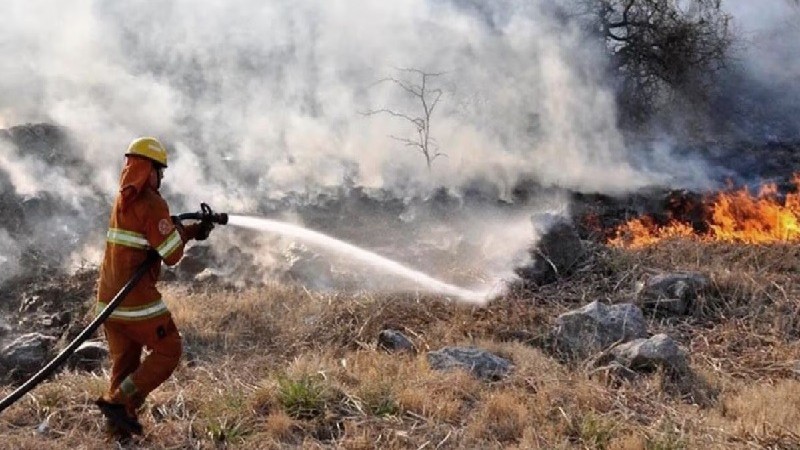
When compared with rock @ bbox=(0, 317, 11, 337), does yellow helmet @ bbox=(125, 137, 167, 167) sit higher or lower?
higher

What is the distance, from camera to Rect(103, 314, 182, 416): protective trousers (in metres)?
3.90

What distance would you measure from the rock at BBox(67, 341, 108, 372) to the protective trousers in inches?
75.6

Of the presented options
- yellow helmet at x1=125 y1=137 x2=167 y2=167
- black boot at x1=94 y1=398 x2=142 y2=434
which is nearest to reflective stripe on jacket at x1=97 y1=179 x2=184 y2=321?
yellow helmet at x1=125 y1=137 x2=167 y2=167

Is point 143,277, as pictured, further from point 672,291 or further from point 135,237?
point 672,291

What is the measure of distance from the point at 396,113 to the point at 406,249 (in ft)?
15.7

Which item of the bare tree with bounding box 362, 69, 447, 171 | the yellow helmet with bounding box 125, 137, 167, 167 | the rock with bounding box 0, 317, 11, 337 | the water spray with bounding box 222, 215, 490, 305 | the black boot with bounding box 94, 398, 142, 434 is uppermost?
the bare tree with bounding box 362, 69, 447, 171

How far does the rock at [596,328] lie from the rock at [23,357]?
4123 millimetres

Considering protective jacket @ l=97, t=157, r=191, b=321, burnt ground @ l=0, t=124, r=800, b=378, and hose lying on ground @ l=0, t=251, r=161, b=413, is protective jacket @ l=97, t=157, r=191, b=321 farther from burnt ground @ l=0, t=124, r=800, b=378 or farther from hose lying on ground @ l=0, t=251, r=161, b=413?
burnt ground @ l=0, t=124, r=800, b=378

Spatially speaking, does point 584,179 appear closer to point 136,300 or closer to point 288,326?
point 288,326

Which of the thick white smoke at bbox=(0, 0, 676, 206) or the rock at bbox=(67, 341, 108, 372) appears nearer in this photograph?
the rock at bbox=(67, 341, 108, 372)

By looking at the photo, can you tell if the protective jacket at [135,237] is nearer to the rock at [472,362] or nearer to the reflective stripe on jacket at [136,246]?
the reflective stripe on jacket at [136,246]

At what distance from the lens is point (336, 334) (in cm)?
618

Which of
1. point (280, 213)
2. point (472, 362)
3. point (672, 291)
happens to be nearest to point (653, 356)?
point (472, 362)

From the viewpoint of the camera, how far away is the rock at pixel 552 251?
23.9 ft
